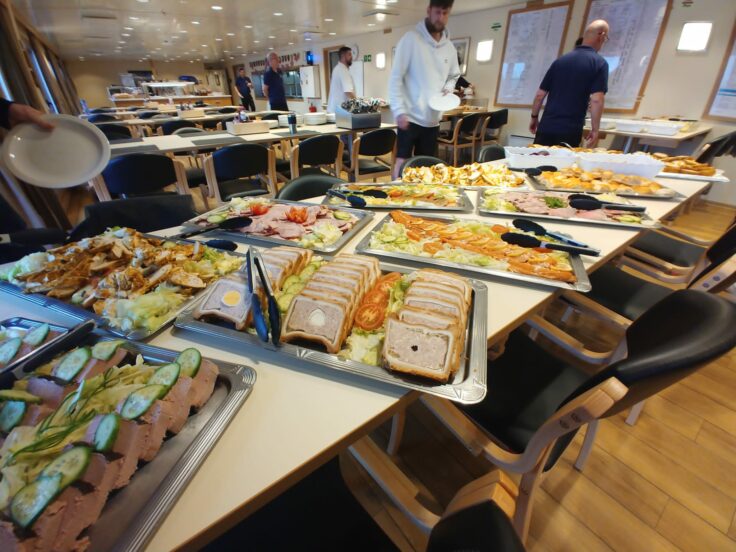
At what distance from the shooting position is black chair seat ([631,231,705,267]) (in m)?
1.81

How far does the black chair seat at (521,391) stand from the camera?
39.1 inches

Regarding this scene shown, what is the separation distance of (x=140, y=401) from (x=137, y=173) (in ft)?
8.91

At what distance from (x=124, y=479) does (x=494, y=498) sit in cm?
64

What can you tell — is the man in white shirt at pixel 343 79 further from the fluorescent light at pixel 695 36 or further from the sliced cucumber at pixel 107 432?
the sliced cucumber at pixel 107 432

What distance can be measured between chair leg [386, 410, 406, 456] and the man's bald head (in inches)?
139

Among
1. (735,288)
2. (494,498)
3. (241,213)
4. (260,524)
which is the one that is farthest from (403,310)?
(735,288)

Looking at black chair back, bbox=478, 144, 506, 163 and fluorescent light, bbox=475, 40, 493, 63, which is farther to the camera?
fluorescent light, bbox=475, 40, 493, 63

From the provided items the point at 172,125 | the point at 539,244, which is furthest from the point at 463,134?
the point at 539,244

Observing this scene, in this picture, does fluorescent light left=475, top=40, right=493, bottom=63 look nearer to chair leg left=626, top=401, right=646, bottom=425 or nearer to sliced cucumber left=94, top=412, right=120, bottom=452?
chair leg left=626, top=401, right=646, bottom=425

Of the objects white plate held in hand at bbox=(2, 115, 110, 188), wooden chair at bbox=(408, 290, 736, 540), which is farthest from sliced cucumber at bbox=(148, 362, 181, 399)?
white plate held in hand at bbox=(2, 115, 110, 188)

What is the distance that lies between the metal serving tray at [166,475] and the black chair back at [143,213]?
121 centimetres

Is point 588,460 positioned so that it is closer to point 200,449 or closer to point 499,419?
point 499,419

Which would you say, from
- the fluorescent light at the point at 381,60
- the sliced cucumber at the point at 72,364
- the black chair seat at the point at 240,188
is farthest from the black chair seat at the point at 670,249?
the fluorescent light at the point at 381,60

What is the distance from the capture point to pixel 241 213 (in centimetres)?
153
